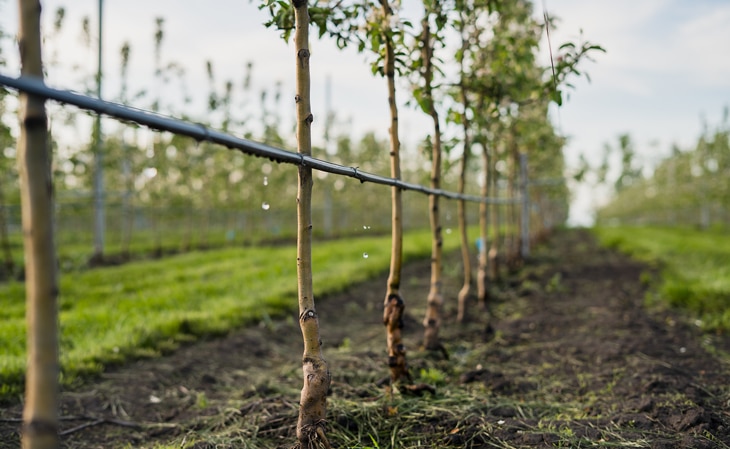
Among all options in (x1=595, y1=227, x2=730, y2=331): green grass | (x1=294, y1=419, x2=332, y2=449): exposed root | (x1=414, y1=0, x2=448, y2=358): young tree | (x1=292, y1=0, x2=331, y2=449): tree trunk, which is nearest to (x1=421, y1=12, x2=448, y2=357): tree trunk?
(x1=414, y1=0, x2=448, y2=358): young tree

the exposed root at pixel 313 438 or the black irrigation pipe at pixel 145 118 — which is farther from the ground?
the black irrigation pipe at pixel 145 118

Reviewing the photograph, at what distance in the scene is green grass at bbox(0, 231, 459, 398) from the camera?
4.42m

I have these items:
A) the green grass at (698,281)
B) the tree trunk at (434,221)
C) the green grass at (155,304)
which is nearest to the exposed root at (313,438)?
the tree trunk at (434,221)

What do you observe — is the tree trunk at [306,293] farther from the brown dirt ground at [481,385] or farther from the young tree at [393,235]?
the young tree at [393,235]

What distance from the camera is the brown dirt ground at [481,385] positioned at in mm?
2676

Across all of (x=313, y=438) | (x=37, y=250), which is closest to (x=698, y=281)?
(x=313, y=438)

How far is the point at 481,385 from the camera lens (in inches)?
142

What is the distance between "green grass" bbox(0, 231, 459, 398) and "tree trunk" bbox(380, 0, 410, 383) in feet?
4.60

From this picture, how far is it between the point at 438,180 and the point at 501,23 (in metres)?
3.28

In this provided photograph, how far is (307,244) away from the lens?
2.33 metres

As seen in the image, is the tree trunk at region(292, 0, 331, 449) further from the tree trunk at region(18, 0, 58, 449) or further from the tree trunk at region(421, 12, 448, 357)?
the tree trunk at region(421, 12, 448, 357)

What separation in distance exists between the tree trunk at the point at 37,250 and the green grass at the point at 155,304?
9.16 ft

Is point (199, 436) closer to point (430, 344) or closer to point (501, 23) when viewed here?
point (430, 344)

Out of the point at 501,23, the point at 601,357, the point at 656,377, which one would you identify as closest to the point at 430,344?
the point at 601,357
